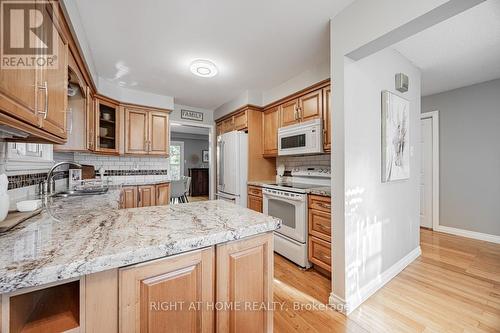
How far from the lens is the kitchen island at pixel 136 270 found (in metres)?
0.59

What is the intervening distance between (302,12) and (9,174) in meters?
2.38

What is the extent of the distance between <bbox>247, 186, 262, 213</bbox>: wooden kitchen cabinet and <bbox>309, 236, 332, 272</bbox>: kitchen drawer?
0.98 metres

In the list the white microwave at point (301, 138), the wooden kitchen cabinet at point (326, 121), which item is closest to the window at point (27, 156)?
the white microwave at point (301, 138)

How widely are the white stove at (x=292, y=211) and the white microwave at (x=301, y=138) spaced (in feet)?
1.50

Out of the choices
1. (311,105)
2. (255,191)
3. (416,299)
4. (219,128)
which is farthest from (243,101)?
(416,299)

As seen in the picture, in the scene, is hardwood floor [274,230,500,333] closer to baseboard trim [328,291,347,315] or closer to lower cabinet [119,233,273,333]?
baseboard trim [328,291,347,315]

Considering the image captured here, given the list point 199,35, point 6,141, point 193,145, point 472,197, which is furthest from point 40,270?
point 193,145

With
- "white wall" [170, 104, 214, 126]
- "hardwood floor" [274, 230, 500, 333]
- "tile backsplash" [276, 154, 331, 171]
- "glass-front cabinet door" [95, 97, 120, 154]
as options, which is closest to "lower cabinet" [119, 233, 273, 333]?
"hardwood floor" [274, 230, 500, 333]

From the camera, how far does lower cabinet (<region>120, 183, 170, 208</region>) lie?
3.03m

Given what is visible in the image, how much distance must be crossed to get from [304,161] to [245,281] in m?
2.51

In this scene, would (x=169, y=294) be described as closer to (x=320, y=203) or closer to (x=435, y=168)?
(x=320, y=203)

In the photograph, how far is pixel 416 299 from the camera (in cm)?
176

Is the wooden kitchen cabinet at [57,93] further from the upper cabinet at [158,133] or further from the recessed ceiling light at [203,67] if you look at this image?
the upper cabinet at [158,133]

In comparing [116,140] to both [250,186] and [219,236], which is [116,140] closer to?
[250,186]
